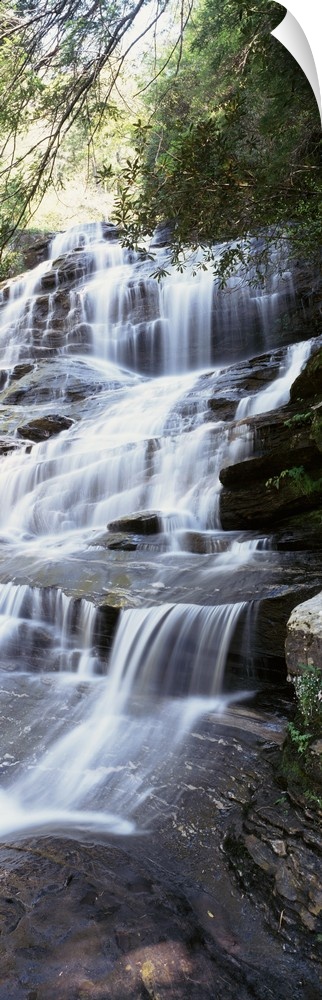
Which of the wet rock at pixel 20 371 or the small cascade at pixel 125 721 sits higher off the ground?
the wet rock at pixel 20 371

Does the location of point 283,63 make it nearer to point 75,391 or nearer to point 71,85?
point 71,85

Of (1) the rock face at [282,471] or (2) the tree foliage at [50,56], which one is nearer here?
(2) the tree foliage at [50,56]

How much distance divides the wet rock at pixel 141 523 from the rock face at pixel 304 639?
4.19 meters

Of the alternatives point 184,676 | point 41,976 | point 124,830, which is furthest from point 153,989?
point 184,676

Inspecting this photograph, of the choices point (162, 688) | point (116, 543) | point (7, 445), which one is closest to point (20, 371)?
point (7, 445)

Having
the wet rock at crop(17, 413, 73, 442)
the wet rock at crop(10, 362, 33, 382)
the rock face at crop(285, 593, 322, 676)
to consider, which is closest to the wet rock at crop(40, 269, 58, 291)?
the wet rock at crop(10, 362, 33, 382)

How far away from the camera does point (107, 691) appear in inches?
207

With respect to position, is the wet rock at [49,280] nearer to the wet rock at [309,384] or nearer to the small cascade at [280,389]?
the small cascade at [280,389]

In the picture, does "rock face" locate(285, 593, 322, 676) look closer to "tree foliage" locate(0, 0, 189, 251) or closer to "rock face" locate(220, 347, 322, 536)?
"rock face" locate(220, 347, 322, 536)

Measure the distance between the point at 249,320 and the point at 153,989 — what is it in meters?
12.6

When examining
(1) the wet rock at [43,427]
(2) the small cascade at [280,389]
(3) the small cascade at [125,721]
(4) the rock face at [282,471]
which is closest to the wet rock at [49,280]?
(1) the wet rock at [43,427]

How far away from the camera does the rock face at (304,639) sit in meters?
3.28

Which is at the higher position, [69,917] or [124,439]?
[124,439]

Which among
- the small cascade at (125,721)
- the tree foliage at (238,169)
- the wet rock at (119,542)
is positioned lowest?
the small cascade at (125,721)
